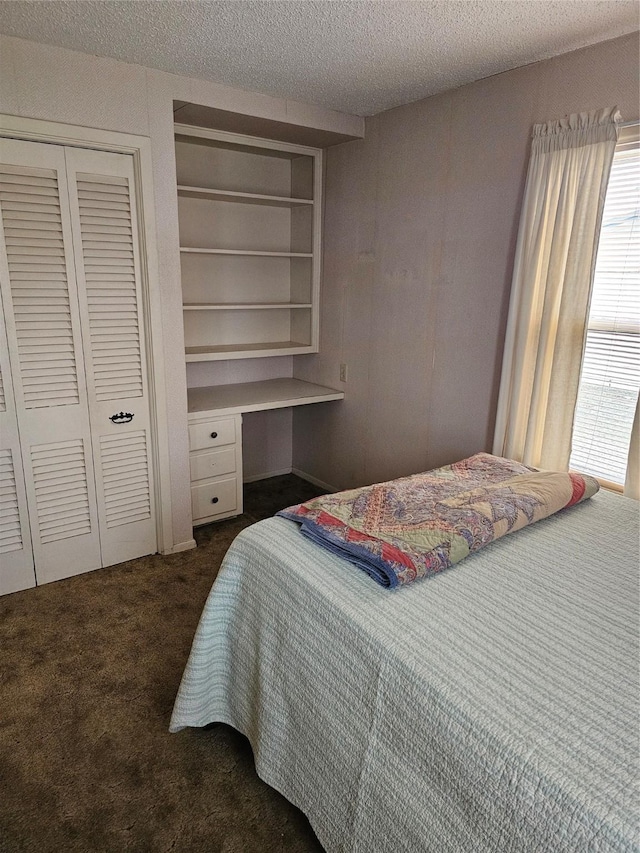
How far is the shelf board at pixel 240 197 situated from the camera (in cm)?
306

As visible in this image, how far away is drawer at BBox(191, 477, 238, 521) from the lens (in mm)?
3246

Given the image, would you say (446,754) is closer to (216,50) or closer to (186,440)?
(186,440)

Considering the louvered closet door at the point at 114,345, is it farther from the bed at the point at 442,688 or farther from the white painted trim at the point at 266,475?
the bed at the point at 442,688

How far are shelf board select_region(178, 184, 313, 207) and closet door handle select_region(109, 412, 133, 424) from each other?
1.24m

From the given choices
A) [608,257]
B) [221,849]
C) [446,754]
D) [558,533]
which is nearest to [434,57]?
[608,257]

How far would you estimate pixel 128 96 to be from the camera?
2.46 meters

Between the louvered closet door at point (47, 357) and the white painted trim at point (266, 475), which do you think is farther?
the white painted trim at point (266, 475)

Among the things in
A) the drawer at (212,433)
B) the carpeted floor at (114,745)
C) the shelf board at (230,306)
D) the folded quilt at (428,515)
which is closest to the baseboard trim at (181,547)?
the carpeted floor at (114,745)

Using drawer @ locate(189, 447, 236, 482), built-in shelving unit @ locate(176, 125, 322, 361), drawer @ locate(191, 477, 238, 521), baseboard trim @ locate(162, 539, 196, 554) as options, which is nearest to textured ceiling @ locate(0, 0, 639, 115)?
built-in shelving unit @ locate(176, 125, 322, 361)

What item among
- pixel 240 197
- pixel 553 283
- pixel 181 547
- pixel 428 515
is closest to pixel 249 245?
pixel 240 197

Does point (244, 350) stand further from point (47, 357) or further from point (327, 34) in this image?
point (327, 34)

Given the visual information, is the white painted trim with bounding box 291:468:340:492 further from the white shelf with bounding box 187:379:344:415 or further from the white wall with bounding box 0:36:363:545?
the white wall with bounding box 0:36:363:545

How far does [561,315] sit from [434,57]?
119 centimetres

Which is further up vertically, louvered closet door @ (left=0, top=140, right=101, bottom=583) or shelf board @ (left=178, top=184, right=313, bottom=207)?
shelf board @ (left=178, top=184, right=313, bottom=207)
